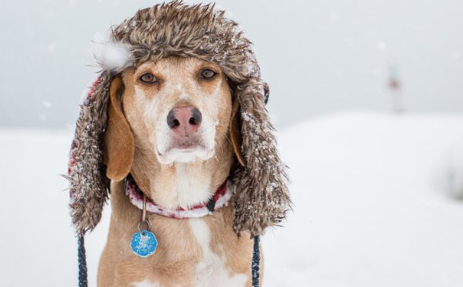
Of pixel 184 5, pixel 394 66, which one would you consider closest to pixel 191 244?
pixel 184 5

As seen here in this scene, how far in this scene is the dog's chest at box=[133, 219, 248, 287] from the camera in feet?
8.59

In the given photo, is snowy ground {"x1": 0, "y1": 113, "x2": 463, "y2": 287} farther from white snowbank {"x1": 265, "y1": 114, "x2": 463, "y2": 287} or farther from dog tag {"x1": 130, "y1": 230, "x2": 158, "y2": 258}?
dog tag {"x1": 130, "y1": 230, "x2": 158, "y2": 258}

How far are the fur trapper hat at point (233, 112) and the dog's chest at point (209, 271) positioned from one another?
20 cm

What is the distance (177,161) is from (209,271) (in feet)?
2.14

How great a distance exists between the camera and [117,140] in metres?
2.71

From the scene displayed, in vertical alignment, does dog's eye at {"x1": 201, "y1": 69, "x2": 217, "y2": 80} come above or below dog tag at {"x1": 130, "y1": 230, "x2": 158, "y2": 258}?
above

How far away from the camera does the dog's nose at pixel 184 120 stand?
234cm

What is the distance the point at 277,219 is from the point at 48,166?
732 cm

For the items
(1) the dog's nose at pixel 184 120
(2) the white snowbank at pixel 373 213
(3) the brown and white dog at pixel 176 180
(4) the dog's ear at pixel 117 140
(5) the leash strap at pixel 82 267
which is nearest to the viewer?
(1) the dog's nose at pixel 184 120

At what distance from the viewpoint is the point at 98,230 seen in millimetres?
6105

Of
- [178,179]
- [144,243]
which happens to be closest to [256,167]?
[178,179]

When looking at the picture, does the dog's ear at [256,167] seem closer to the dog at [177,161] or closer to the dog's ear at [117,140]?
the dog at [177,161]

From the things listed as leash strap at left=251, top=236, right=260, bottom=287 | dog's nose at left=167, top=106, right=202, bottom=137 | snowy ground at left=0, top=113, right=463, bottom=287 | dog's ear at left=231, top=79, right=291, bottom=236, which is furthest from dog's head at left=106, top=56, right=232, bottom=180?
snowy ground at left=0, top=113, right=463, bottom=287

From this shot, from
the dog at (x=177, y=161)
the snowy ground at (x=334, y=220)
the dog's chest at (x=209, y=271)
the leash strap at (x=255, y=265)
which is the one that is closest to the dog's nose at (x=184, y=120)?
the dog at (x=177, y=161)
